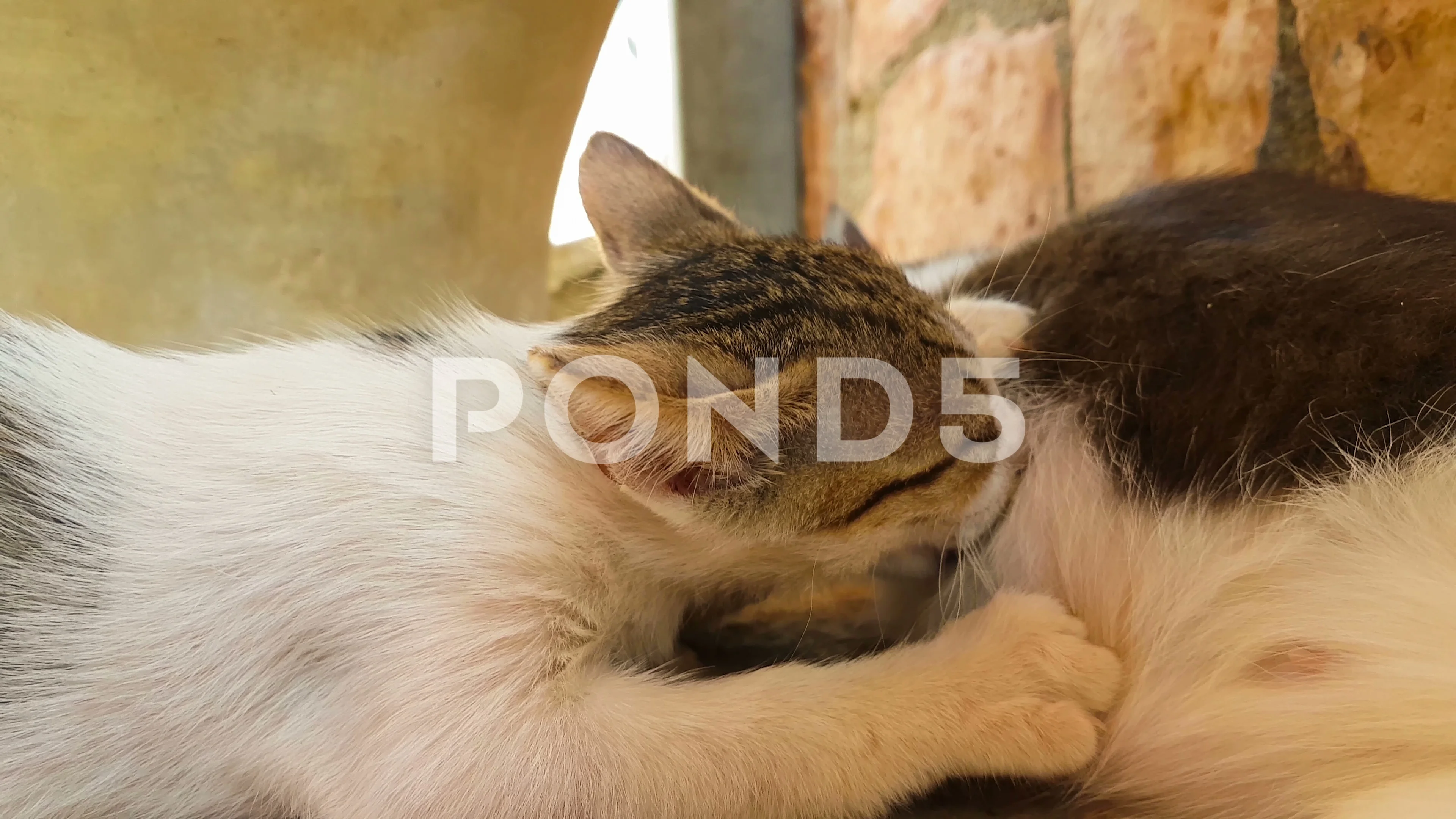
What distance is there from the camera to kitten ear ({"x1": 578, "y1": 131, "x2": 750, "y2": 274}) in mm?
1114

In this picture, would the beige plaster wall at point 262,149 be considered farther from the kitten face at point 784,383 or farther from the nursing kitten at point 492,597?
the kitten face at point 784,383

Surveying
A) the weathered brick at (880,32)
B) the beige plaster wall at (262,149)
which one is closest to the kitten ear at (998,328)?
the beige plaster wall at (262,149)

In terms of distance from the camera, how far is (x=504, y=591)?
77 centimetres

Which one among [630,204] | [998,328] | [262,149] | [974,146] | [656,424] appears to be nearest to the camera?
[656,424]

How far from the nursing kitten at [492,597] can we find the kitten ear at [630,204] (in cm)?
22

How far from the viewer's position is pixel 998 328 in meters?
0.99

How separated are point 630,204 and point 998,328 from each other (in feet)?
A: 1.57

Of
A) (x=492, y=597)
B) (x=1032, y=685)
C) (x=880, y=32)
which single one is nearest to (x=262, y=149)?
(x=492, y=597)

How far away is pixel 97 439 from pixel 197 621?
0.25 meters

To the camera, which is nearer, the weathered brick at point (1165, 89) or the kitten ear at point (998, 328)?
the kitten ear at point (998, 328)

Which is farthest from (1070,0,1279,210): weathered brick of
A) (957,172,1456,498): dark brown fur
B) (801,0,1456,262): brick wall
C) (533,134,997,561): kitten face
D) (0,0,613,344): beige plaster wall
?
(0,0,613,344): beige plaster wall

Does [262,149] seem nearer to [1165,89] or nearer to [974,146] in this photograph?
[974,146]

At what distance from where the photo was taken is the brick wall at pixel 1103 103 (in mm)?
1146

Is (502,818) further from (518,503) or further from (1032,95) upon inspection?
(1032,95)
